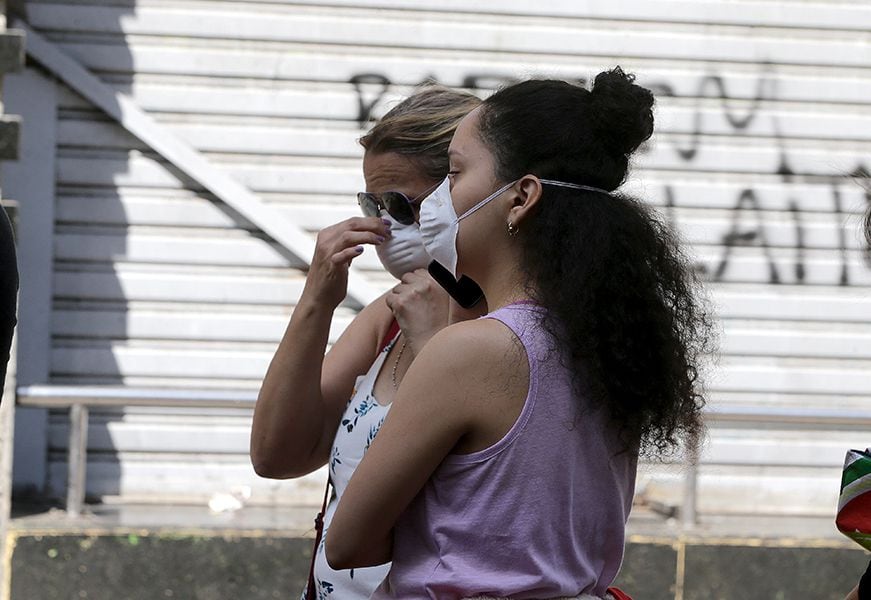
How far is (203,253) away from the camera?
6059 mm

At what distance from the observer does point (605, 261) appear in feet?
6.10

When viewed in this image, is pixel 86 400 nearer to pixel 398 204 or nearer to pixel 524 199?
pixel 398 204

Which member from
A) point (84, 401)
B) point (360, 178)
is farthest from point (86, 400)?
point (360, 178)

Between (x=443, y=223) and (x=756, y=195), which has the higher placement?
(x=443, y=223)

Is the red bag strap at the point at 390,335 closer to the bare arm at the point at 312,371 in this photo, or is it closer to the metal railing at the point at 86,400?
the bare arm at the point at 312,371

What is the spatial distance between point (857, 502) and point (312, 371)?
100 centimetres

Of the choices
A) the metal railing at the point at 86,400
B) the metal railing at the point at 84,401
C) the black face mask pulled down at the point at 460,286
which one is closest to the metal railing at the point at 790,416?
the metal railing at the point at 84,401

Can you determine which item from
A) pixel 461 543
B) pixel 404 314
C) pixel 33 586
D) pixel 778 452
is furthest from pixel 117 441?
pixel 461 543

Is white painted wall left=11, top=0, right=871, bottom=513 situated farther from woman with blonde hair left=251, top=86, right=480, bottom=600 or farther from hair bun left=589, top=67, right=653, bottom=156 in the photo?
hair bun left=589, top=67, right=653, bottom=156

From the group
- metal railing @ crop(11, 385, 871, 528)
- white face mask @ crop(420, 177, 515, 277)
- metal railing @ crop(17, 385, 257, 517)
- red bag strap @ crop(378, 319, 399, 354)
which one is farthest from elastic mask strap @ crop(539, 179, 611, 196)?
metal railing @ crop(17, 385, 257, 517)

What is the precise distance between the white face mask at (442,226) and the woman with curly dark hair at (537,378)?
11 millimetres

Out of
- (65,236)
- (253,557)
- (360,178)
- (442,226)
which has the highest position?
(442,226)

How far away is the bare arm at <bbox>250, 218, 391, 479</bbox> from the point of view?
7.83 feet

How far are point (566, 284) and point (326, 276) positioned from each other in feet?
2.18
